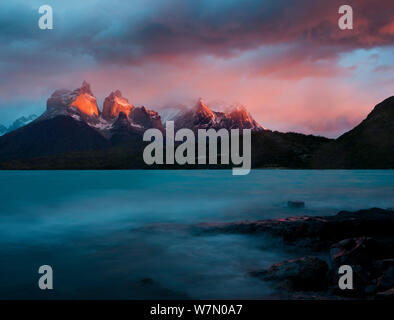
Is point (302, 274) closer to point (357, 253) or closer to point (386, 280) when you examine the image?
point (357, 253)

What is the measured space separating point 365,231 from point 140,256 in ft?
43.5

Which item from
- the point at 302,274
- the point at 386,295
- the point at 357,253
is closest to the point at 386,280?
the point at 386,295

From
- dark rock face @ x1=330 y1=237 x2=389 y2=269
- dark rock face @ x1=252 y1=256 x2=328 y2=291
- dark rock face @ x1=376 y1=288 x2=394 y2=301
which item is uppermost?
dark rock face @ x1=330 y1=237 x2=389 y2=269

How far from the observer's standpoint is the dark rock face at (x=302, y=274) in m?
12.2

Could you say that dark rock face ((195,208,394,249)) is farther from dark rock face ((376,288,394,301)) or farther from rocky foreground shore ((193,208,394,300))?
dark rock face ((376,288,394,301))

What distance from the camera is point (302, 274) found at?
12492mm

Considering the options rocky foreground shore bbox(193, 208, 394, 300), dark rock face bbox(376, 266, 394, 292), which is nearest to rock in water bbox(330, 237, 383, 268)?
rocky foreground shore bbox(193, 208, 394, 300)

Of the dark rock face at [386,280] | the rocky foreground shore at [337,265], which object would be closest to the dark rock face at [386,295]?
the rocky foreground shore at [337,265]

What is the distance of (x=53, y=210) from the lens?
4191 centimetres

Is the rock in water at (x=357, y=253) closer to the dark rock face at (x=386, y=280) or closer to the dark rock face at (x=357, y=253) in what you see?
the dark rock face at (x=357, y=253)

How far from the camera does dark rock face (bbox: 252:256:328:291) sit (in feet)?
40.2
